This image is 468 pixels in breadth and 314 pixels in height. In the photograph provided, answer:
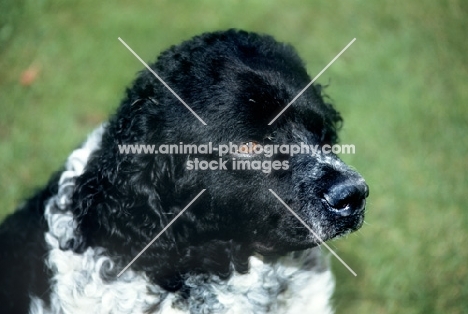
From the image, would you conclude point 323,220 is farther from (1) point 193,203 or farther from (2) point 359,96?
(2) point 359,96

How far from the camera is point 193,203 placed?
343 cm

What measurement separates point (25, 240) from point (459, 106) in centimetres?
466

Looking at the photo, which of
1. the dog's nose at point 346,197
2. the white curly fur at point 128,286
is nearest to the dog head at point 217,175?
the dog's nose at point 346,197

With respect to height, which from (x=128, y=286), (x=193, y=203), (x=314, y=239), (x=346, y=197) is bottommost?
(x=128, y=286)

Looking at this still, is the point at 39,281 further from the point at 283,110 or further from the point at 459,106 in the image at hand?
the point at 459,106

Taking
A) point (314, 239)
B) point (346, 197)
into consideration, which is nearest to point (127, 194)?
point (314, 239)

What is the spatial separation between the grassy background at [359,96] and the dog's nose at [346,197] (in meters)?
1.68

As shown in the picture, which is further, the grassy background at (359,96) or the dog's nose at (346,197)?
the grassy background at (359,96)

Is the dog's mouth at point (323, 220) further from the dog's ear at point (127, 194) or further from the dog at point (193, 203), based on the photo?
the dog's ear at point (127, 194)

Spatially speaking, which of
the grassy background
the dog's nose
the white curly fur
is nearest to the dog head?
the dog's nose

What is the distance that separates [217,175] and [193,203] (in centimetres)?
24

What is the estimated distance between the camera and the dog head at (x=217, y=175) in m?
3.31

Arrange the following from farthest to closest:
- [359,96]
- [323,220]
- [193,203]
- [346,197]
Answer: [359,96]
[193,203]
[323,220]
[346,197]

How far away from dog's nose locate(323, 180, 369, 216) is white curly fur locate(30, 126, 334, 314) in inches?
27.3
